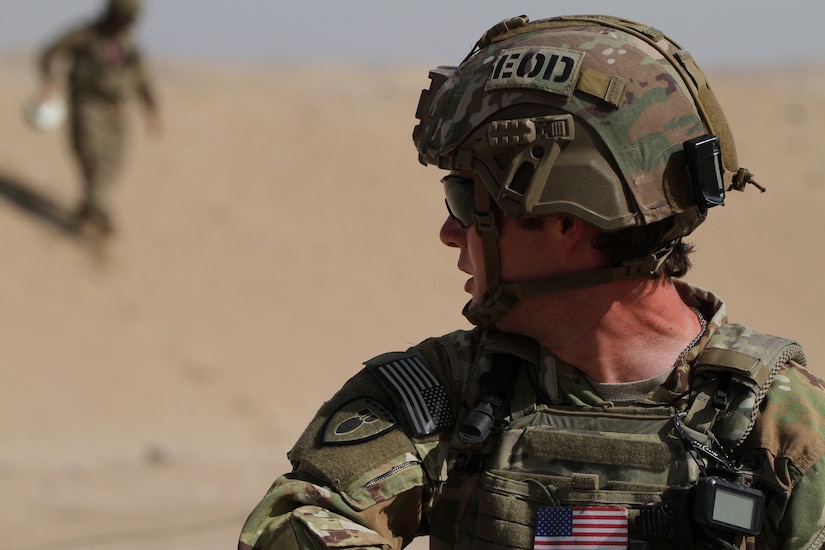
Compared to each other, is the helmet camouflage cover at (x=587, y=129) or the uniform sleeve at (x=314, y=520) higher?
the helmet camouflage cover at (x=587, y=129)

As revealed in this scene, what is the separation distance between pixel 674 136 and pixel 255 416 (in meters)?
10.2

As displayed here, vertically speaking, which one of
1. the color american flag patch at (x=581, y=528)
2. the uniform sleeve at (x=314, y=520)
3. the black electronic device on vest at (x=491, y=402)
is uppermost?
the black electronic device on vest at (x=491, y=402)

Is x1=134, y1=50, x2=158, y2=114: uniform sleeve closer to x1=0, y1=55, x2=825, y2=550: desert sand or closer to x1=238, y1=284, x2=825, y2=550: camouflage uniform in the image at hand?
x1=0, y1=55, x2=825, y2=550: desert sand

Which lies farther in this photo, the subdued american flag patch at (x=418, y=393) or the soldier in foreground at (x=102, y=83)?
the soldier in foreground at (x=102, y=83)

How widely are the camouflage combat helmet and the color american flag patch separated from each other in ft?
1.60

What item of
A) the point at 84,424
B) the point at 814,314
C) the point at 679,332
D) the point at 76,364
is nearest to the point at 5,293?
the point at 76,364

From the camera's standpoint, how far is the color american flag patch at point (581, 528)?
274 cm

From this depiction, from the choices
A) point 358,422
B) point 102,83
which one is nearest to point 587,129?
point 358,422

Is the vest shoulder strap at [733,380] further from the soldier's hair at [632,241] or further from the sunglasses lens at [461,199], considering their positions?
the sunglasses lens at [461,199]

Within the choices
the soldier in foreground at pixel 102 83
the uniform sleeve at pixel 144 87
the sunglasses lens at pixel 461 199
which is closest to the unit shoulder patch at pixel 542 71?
the sunglasses lens at pixel 461 199

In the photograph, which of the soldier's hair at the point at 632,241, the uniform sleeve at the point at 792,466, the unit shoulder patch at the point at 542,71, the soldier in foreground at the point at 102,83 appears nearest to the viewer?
the uniform sleeve at the point at 792,466

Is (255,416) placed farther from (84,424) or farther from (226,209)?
(226,209)

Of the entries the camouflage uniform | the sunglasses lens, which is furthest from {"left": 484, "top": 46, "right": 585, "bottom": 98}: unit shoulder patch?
the camouflage uniform

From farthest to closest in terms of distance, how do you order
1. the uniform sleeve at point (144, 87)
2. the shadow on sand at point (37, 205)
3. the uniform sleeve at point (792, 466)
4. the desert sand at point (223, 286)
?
the shadow on sand at point (37, 205) < the uniform sleeve at point (144, 87) < the desert sand at point (223, 286) < the uniform sleeve at point (792, 466)
